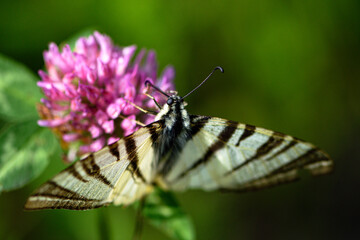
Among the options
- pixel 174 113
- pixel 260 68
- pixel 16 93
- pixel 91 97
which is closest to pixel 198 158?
pixel 174 113

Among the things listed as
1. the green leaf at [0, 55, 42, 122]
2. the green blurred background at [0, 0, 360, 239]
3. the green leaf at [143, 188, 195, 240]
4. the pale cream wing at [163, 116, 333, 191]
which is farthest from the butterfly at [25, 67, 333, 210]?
the green blurred background at [0, 0, 360, 239]

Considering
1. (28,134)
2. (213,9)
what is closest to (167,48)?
(213,9)

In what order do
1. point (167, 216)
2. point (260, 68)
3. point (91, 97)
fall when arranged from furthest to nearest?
point (260, 68), point (167, 216), point (91, 97)

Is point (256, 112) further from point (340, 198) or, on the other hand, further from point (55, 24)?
point (55, 24)

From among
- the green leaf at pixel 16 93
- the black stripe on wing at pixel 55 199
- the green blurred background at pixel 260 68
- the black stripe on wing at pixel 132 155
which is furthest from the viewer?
the green blurred background at pixel 260 68

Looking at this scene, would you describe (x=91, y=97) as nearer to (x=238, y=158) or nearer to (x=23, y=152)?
(x=23, y=152)

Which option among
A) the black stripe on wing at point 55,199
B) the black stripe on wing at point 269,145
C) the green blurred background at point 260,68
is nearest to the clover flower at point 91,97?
the black stripe on wing at point 55,199

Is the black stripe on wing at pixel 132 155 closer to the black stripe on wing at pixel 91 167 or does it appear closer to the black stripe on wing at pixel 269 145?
the black stripe on wing at pixel 91 167

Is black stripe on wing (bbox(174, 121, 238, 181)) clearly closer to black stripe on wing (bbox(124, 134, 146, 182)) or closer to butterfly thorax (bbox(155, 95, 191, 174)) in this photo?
butterfly thorax (bbox(155, 95, 191, 174))
